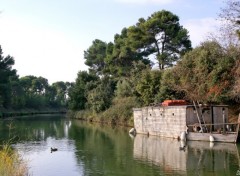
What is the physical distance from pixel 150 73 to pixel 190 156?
19443 mm

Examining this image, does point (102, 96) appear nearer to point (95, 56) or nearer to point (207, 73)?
point (207, 73)

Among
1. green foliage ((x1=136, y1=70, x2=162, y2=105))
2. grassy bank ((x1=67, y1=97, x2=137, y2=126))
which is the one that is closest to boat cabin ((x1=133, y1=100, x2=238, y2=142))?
green foliage ((x1=136, y1=70, x2=162, y2=105))

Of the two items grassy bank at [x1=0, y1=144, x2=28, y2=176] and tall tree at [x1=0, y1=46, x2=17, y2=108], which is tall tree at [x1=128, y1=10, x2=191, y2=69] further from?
grassy bank at [x1=0, y1=144, x2=28, y2=176]

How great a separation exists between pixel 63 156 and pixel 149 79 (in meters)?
19.4

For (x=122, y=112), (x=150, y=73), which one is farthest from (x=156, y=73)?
(x=122, y=112)

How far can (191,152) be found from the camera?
77.4ft

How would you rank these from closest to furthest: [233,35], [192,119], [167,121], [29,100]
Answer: [233,35], [192,119], [167,121], [29,100]

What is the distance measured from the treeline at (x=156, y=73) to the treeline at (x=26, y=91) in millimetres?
12763

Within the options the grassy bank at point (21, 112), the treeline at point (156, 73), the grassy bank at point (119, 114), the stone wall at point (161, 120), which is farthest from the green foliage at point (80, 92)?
the stone wall at point (161, 120)

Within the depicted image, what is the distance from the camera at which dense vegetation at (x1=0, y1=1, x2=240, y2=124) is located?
30922 millimetres

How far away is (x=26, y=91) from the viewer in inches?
4048

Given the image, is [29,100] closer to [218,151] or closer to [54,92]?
[54,92]

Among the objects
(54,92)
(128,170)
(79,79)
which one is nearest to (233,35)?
(128,170)

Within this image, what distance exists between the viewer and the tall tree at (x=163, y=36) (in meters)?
49.2
